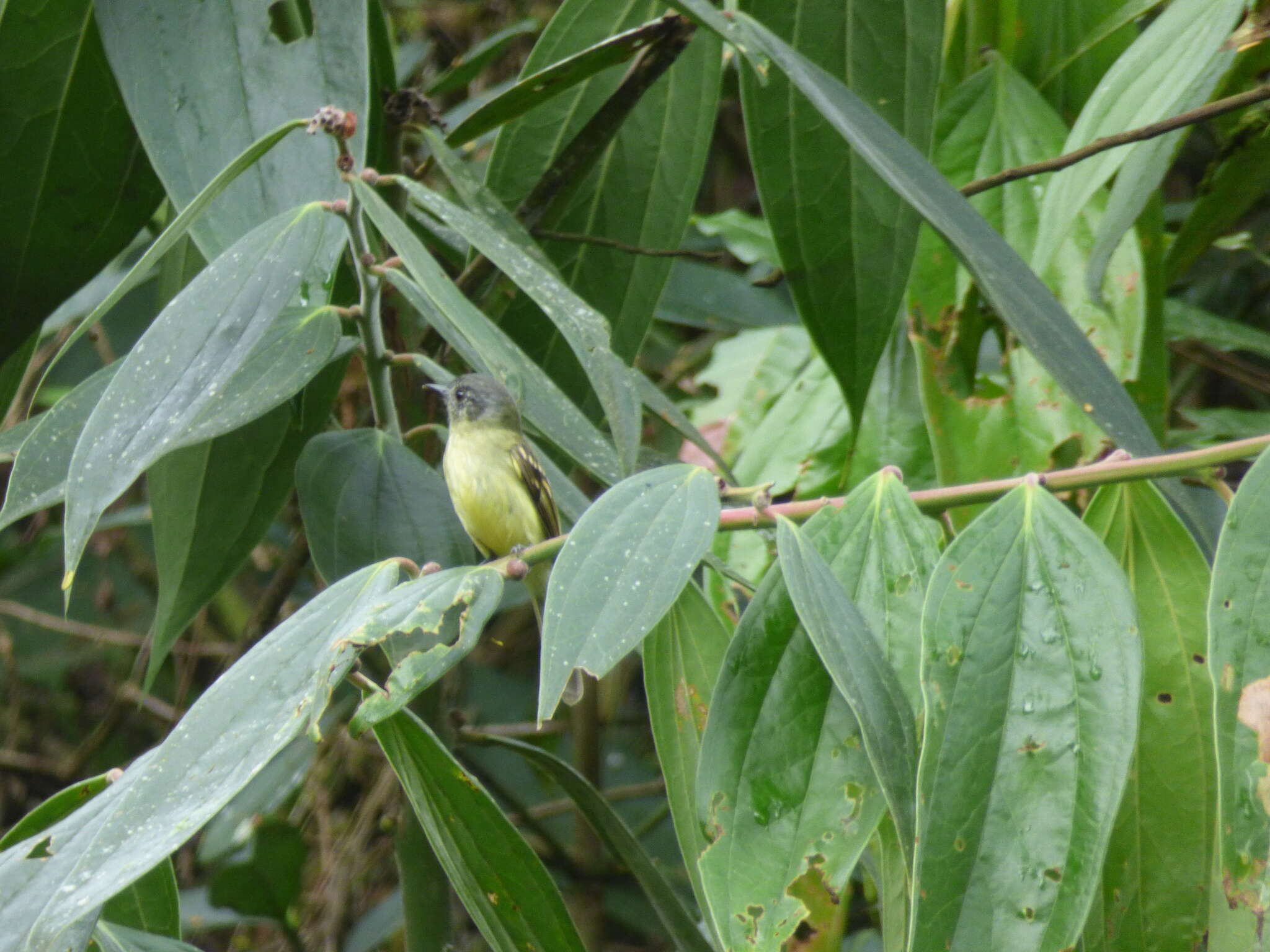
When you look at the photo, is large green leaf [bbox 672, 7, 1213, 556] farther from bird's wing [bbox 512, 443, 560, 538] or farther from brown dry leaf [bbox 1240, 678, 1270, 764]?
bird's wing [bbox 512, 443, 560, 538]

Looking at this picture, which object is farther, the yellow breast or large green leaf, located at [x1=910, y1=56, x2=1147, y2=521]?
the yellow breast

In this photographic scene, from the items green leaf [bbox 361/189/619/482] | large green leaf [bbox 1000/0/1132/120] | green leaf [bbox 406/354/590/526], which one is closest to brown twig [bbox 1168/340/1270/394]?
large green leaf [bbox 1000/0/1132/120]

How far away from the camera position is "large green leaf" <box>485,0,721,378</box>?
230cm

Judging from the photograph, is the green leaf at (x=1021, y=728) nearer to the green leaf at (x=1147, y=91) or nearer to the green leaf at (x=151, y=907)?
the green leaf at (x=1147, y=91)

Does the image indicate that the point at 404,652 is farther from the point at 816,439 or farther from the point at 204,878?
the point at 204,878

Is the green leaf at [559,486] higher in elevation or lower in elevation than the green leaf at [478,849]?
higher

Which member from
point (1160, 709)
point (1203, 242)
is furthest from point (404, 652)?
point (1203, 242)

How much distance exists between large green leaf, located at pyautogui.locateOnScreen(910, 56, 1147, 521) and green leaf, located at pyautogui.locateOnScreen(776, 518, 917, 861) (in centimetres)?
103

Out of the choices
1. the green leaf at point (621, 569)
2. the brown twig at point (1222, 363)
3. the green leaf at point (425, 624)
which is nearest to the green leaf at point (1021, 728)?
the green leaf at point (621, 569)

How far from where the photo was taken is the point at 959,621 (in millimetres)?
1206

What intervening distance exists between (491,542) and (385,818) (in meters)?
0.68

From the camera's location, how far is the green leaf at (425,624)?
111 centimetres

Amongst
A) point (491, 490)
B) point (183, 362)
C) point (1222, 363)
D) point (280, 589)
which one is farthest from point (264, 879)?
point (1222, 363)

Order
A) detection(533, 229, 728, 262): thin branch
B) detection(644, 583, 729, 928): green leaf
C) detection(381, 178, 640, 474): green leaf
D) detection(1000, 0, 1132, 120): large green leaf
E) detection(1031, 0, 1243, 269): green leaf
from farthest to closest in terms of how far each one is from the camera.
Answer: detection(1000, 0, 1132, 120): large green leaf, detection(533, 229, 728, 262): thin branch, detection(1031, 0, 1243, 269): green leaf, detection(644, 583, 729, 928): green leaf, detection(381, 178, 640, 474): green leaf
